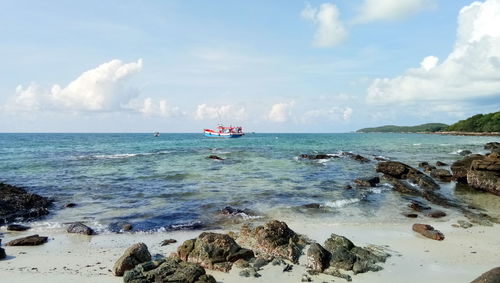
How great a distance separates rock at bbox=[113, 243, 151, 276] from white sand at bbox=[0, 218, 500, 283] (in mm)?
232

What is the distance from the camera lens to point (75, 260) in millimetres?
10203

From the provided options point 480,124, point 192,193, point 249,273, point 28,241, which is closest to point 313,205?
point 192,193

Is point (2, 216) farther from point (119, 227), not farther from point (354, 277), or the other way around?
point (354, 277)

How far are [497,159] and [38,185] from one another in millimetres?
34268

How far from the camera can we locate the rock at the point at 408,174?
24741 millimetres

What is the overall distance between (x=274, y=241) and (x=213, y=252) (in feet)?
7.17

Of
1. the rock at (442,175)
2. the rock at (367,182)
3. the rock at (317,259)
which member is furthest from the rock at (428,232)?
the rock at (442,175)

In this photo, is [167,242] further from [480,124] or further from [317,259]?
[480,124]

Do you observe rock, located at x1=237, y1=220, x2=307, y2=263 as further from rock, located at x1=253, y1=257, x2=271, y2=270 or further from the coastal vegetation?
the coastal vegetation

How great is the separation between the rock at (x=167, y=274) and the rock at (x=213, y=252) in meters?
1.18

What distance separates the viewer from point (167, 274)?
8.36m

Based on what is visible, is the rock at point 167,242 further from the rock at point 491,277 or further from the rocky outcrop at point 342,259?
the rock at point 491,277

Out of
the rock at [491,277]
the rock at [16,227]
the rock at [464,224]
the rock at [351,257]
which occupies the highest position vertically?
the rock at [491,277]

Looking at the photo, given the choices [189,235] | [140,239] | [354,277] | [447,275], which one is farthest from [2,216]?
[447,275]
